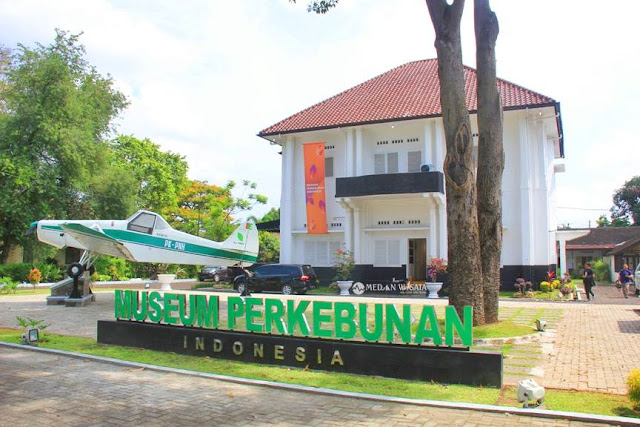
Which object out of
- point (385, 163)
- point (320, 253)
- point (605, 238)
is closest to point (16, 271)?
point (320, 253)

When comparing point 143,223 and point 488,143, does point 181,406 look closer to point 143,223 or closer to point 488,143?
point 488,143

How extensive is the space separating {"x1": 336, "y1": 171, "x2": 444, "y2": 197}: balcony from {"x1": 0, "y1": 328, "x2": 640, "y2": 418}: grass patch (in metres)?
16.3

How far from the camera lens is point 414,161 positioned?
1031 inches

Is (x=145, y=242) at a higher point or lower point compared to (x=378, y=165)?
lower

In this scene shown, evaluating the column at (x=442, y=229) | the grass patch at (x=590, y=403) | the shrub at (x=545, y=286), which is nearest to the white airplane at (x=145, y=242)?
the column at (x=442, y=229)

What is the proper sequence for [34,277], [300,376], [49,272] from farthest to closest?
[49,272] → [34,277] → [300,376]

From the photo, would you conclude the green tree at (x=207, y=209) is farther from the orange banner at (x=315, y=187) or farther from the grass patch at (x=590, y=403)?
the grass patch at (x=590, y=403)

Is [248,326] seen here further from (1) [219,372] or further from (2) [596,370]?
(2) [596,370]

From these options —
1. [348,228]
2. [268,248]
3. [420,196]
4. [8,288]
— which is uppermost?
[420,196]

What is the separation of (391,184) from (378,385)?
1768 cm

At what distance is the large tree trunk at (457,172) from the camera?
416 inches

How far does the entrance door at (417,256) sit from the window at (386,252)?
28.7 inches

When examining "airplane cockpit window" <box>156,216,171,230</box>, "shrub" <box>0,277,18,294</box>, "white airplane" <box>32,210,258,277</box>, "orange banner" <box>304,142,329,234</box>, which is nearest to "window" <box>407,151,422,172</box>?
"orange banner" <box>304,142,329,234</box>

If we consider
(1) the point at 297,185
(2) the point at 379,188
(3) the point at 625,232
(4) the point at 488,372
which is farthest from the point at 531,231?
(3) the point at 625,232
